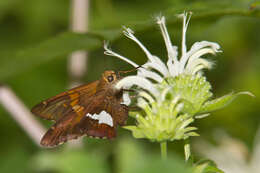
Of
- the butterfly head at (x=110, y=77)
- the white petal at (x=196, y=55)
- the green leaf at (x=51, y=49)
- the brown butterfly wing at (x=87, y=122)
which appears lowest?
the brown butterfly wing at (x=87, y=122)

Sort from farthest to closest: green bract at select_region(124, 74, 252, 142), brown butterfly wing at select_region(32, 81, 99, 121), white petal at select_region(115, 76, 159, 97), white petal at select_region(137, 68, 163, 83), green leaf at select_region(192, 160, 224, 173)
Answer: brown butterfly wing at select_region(32, 81, 99, 121), white petal at select_region(137, 68, 163, 83), white petal at select_region(115, 76, 159, 97), green bract at select_region(124, 74, 252, 142), green leaf at select_region(192, 160, 224, 173)

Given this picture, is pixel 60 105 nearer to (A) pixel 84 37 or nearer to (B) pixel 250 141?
(A) pixel 84 37

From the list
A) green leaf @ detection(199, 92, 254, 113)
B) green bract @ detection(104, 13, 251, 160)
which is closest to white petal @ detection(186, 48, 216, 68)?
green bract @ detection(104, 13, 251, 160)

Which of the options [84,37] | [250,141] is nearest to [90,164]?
[84,37]

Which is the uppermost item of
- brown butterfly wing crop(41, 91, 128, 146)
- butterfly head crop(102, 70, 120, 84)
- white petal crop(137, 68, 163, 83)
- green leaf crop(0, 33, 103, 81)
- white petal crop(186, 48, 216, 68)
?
green leaf crop(0, 33, 103, 81)

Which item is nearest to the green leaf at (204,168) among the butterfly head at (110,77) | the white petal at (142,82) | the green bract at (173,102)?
the green bract at (173,102)

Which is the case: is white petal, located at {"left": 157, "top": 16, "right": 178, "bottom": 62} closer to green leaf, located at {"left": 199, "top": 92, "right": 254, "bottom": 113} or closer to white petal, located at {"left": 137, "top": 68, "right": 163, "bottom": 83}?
white petal, located at {"left": 137, "top": 68, "right": 163, "bottom": 83}

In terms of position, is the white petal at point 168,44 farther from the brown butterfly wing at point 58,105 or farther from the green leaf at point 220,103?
the brown butterfly wing at point 58,105
